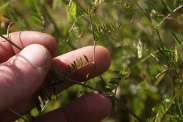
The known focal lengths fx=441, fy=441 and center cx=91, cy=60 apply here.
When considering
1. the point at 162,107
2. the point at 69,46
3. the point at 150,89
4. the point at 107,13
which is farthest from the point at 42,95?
the point at 107,13

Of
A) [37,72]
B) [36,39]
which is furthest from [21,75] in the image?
[36,39]

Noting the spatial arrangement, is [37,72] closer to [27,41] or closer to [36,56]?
[36,56]

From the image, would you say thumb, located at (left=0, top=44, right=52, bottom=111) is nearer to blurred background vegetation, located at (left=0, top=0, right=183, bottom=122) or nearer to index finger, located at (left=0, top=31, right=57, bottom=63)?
index finger, located at (left=0, top=31, right=57, bottom=63)

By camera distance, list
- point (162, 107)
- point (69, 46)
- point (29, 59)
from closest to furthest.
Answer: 1. point (29, 59)
2. point (162, 107)
3. point (69, 46)

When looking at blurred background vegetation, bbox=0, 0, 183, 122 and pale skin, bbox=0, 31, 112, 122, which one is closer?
pale skin, bbox=0, 31, 112, 122

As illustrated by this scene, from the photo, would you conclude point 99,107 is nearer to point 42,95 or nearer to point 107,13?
point 42,95

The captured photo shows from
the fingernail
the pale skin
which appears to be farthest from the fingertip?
the fingernail

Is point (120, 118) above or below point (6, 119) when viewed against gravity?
below
